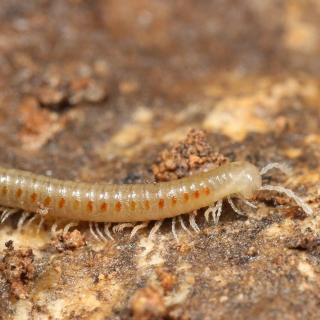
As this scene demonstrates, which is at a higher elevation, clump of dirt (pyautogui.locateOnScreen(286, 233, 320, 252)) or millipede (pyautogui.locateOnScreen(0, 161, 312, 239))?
millipede (pyautogui.locateOnScreen(0, 161, 312, 239))

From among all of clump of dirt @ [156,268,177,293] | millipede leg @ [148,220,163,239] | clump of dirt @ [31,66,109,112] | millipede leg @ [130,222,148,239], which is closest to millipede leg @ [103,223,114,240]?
millipede leg @ [130,222,148,239]

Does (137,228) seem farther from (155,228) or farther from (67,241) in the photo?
(67,241)

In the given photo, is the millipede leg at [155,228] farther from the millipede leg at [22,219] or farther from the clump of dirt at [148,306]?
the millipede leg at [22,219]

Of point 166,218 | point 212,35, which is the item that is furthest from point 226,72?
point 166,218

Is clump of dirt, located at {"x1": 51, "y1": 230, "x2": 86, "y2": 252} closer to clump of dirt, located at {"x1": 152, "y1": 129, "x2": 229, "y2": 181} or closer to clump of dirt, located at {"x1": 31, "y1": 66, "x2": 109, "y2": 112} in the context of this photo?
clump of dirt, located at {"x1": 152, "y1": 129, "x2": 229, "y2": 181}

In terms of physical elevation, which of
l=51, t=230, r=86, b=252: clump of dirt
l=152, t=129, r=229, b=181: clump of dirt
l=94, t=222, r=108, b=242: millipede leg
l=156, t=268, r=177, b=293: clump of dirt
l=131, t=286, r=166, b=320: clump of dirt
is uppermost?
l=152, t=129, r=229, b=181: clump of dirt

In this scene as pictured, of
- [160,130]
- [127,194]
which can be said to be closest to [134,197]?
[127,194]
